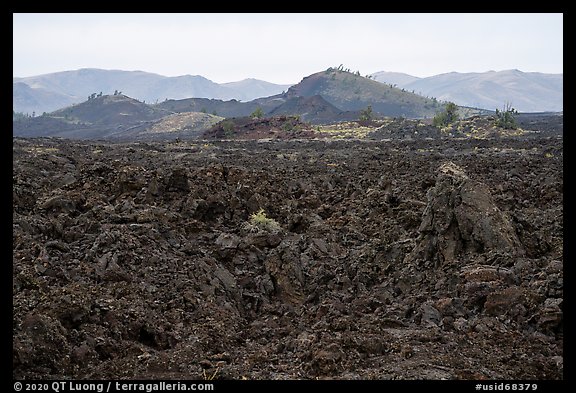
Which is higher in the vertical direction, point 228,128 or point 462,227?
point 228,128

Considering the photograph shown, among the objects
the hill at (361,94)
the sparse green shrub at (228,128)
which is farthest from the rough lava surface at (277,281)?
the hill at (361,94)

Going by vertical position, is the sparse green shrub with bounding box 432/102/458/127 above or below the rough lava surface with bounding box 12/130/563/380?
above

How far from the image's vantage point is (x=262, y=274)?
393 inches

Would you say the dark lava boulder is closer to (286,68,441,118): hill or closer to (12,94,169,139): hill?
(12,94,169,139): hill

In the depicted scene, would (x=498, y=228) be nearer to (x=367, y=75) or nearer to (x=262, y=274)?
(x=262, y=274)

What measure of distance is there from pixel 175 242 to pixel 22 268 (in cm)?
321

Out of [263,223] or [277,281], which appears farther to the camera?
[263,223]

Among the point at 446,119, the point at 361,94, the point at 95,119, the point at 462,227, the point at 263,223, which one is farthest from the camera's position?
the point at 361,94

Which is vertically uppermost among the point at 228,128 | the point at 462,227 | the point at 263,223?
the point at 228,128

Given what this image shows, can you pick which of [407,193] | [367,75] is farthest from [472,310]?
[367,75]

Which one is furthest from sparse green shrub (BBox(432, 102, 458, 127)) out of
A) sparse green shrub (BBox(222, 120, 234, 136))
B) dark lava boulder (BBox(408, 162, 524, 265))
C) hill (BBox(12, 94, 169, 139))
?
dark lava boulder (BBox(408, 162, 524, 265))

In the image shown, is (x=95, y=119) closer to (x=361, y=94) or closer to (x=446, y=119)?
(x=361, y=94)

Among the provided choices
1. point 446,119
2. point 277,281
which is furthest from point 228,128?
point 277,281

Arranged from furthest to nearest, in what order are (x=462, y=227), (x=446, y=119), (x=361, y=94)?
(x=361, y=94), (x=446, y=119), (x=462, y=227)
